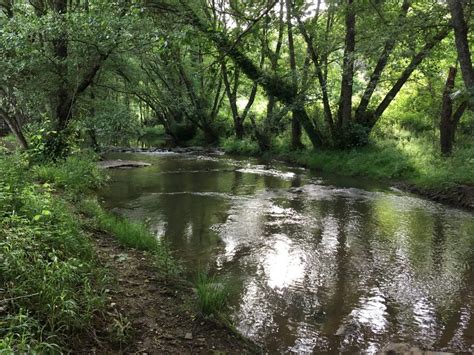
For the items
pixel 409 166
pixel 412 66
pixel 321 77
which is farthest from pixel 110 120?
pixel 412 66

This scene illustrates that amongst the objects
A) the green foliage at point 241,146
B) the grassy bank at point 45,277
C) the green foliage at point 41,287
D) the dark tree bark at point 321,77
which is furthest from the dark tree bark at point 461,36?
the green foliage at point 241,146

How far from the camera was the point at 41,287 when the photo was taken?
357 cm

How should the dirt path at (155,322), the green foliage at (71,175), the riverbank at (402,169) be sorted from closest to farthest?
the dirt path at (155,322) → the green foliage at (71,175) → the riverbank at (402,169)

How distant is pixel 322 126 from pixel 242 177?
6601 millimetres

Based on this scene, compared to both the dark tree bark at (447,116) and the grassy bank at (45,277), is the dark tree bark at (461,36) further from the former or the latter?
the grassy bank at (45,277)

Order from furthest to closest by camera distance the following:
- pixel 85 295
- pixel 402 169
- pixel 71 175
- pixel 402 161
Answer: pixel 402 161, pixel 402 169, pixel 71 175, pixel 85 295

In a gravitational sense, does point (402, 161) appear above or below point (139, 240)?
above

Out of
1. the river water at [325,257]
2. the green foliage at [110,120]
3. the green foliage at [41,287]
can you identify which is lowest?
the river water at [325,257]

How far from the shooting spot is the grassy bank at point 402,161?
477 inches

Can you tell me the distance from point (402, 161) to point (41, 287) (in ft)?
45.6

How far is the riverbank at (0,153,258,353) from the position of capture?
3.38 m

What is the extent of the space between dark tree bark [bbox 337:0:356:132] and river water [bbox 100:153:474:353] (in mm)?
5039

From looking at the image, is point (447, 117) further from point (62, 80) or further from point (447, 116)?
point (62, 80)

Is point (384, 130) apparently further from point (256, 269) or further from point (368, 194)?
point (256, 269)
